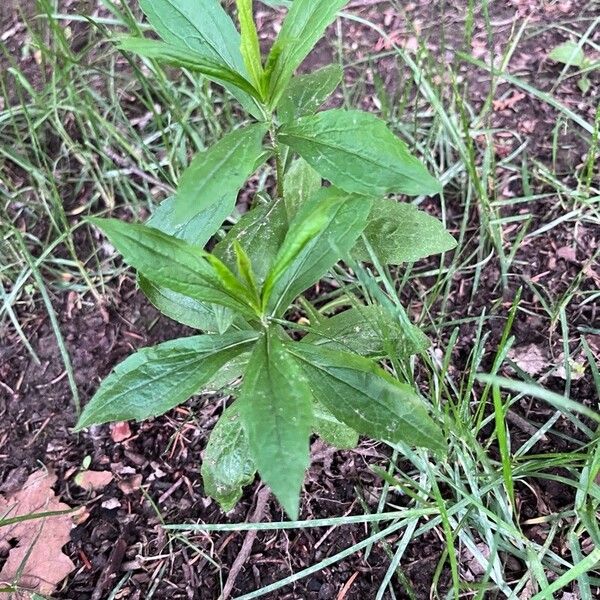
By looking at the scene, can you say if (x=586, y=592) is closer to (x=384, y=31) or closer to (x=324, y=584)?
(x=324, y=584)

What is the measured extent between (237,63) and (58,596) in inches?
52.1

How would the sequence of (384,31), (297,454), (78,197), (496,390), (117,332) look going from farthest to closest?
(384,31) → (78,197) → (117,332) → (496,390) → (297,454)

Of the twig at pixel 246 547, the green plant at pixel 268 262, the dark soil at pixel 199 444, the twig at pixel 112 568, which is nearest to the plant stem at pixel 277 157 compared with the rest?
the green plant at pixel 268 262

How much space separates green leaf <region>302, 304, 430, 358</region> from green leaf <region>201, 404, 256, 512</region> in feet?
0.89

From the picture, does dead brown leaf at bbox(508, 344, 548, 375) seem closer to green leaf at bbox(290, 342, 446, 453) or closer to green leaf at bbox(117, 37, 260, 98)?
green leaf at bbox(290, 342, 446, 453)

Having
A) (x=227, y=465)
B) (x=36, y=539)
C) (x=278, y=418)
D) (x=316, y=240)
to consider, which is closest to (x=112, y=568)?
(x=36, y=539)

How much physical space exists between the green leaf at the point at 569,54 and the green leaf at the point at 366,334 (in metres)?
1.31

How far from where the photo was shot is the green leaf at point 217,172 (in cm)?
112

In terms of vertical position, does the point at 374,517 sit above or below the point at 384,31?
below

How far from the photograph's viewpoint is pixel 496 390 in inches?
46.9

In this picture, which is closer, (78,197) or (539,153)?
(539,153)

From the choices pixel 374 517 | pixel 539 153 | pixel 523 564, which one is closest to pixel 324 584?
pixel 374 517

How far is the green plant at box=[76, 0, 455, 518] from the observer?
3.70 ft

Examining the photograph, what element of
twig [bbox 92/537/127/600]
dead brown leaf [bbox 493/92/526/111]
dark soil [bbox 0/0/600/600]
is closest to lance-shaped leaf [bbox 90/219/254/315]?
dark soil [bbox 0/0/600/600]
